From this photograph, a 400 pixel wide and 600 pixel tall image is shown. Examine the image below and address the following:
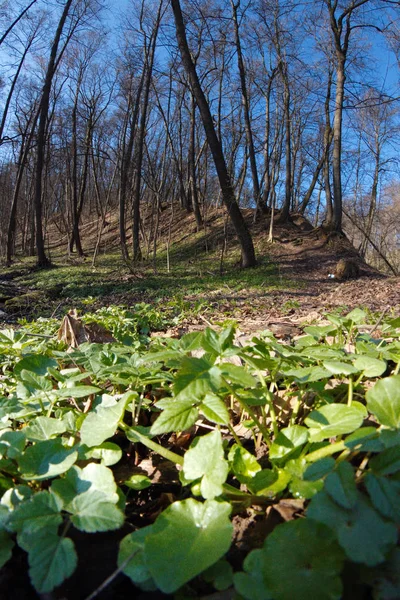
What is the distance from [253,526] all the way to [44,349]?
4.09 feet

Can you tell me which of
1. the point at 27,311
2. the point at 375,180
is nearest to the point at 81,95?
the point at 27,311

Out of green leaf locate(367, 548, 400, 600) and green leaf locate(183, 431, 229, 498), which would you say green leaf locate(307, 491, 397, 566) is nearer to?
green leaf locate(367, 548, 400, 600)

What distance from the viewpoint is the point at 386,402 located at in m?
0.68

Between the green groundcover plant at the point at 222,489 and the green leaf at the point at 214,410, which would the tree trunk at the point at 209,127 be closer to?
the green groundcover plant at the point at 222,489

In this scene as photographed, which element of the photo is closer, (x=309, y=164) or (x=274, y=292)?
(x=274, y=292)

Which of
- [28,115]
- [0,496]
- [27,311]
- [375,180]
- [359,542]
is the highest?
[28,115]

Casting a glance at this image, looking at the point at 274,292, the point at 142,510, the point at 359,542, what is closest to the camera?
the point at 359,542

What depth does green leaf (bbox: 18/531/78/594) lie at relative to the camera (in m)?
0.49

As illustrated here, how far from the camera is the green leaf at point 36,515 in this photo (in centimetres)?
56

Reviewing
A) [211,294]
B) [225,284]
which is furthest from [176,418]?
[225,284]

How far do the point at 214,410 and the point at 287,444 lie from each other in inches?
6.9

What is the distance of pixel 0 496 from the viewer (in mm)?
737

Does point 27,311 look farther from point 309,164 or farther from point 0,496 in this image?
point 309,164

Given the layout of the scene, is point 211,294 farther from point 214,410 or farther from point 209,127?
point 214,410
